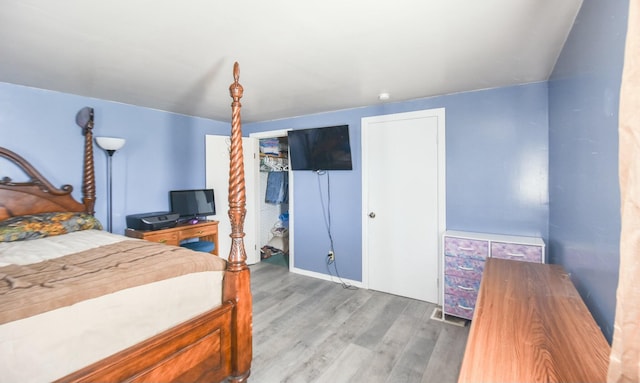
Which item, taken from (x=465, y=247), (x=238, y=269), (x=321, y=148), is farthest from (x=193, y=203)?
(x=465, y=247)

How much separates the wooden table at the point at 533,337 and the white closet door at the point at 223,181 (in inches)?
132

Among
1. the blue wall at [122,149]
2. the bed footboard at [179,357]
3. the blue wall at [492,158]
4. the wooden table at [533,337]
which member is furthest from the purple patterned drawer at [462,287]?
the blue wall at [122,149]

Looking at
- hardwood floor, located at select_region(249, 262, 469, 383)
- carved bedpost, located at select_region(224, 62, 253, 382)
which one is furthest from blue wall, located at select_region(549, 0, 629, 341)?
carved bedpost, located at select_region(224, 62, 253, 382)

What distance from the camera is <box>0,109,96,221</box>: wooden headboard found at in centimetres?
247

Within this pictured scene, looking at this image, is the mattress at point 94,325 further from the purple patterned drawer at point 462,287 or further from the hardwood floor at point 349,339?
the purple patterned drawer at point 462,287

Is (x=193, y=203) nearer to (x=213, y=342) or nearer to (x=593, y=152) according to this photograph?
(x=213, y=342)

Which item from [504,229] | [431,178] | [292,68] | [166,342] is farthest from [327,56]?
[504,229]

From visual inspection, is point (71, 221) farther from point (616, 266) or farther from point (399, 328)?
point (616, 266)

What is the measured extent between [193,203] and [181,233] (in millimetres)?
568

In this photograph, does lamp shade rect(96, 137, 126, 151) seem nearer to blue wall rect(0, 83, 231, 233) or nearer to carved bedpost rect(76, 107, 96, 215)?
carved bedpost rect(76, 107, 96, 215)

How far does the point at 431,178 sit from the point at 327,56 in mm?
1706

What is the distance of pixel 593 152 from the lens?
1228 millimetres

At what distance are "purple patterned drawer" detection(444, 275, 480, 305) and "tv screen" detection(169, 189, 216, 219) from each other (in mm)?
2936

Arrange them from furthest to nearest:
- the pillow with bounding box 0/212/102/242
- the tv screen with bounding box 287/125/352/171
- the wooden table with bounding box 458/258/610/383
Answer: the tv screen with bounding box 287/125/352/171 → the pillow with bounding box 0/212/102/242 → the wooden table with bounding box 458/258/610/383
